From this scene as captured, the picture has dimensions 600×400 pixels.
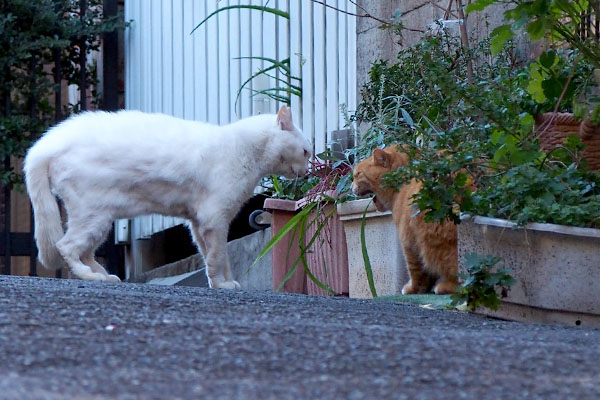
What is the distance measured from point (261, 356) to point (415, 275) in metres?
2.32

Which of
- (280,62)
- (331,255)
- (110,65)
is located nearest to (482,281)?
(331,255)

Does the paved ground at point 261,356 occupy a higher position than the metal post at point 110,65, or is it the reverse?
the metal post at point 110,65

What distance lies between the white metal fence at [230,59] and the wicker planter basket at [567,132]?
80.5 inches

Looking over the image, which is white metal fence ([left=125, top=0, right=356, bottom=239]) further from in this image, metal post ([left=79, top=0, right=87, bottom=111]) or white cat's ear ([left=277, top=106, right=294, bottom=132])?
white cat's ear ([left=277, top=106, right=294, bottom=132])

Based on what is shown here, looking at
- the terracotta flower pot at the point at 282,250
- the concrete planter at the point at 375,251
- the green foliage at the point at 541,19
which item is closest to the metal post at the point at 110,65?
the terracotta flower pot at the point at 282,250

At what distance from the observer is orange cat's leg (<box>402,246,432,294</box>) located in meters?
3.86

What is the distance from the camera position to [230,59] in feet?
22.2

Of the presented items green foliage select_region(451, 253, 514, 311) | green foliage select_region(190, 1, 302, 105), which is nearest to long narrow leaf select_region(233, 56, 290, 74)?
→ green foliage select_region(190, 1, 302, 105)

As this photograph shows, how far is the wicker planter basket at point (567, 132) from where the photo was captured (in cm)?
318

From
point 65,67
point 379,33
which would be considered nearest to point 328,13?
point 379,33

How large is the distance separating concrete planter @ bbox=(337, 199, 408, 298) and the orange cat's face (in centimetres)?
7

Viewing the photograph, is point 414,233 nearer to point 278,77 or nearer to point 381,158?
point 381,158

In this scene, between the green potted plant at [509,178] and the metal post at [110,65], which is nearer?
the green potted plant at [509,178]

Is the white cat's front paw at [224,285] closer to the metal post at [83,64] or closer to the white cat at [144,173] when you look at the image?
the white cat at [144,173]
